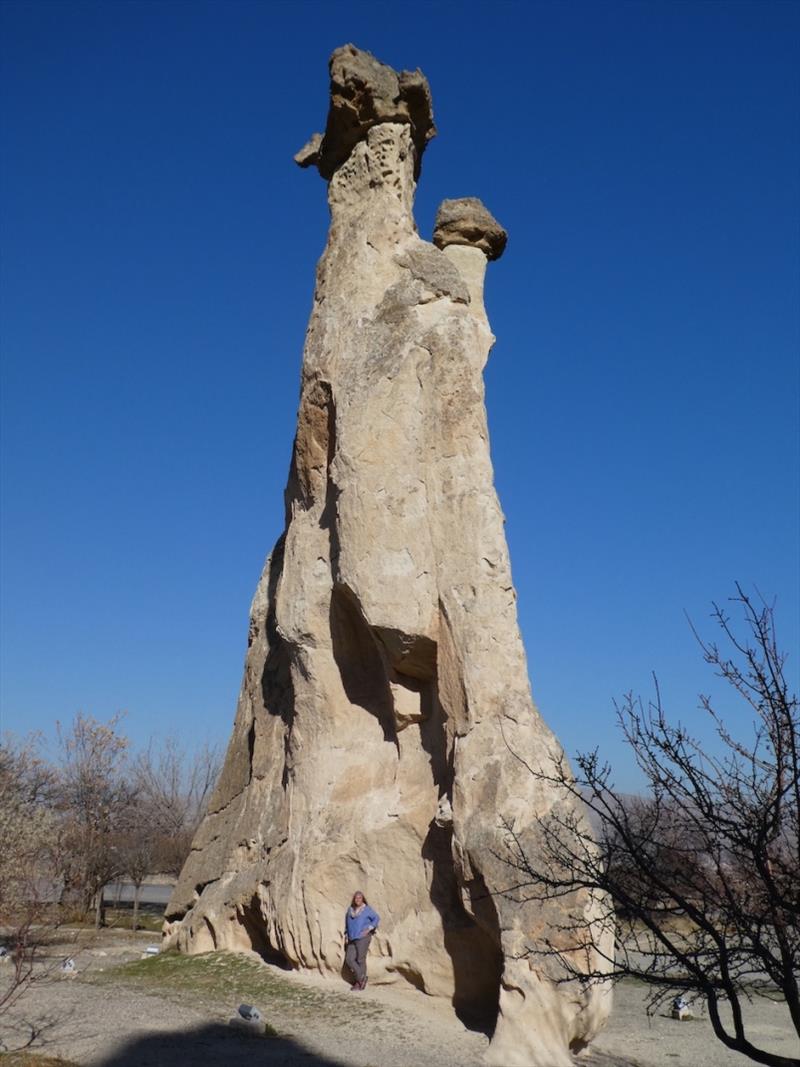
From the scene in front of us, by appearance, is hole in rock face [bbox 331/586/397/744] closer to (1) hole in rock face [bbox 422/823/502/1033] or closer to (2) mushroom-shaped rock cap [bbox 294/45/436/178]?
(1) hole in rock face [bbox 422/823/502/1033]

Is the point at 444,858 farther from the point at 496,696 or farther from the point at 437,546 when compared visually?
the point at 437,546

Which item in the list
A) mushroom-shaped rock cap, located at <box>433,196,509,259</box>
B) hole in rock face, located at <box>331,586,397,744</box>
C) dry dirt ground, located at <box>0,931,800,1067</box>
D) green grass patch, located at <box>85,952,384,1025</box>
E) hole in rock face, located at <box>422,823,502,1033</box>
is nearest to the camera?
dry dirt ground, located at <box>0,931,800,1067</box>

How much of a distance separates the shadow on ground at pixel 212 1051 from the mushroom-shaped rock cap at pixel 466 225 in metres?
11.2

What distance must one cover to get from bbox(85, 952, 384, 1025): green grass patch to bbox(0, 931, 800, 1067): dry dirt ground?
0.02 m

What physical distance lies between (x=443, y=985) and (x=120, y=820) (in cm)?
1573

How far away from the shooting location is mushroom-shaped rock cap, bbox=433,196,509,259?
15570mm

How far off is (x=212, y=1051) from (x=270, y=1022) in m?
1.22

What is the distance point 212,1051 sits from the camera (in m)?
8.85

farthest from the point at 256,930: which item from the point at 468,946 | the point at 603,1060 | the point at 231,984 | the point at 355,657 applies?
the point at 603,1060

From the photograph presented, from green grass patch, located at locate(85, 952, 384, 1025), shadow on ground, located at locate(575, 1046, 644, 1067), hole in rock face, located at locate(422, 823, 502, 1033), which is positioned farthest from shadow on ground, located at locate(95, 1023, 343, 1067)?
shadow on ground, located at locate(575, 1046, 644, 1067)

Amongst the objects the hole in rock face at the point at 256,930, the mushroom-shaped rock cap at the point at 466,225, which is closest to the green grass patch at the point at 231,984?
the hole in rock face at the point at 256,930

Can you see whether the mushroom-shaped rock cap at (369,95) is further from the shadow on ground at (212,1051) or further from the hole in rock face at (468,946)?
the shadow on ground at (212,1051)

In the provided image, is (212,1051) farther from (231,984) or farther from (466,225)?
(466,225)

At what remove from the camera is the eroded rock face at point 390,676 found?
416 inches
